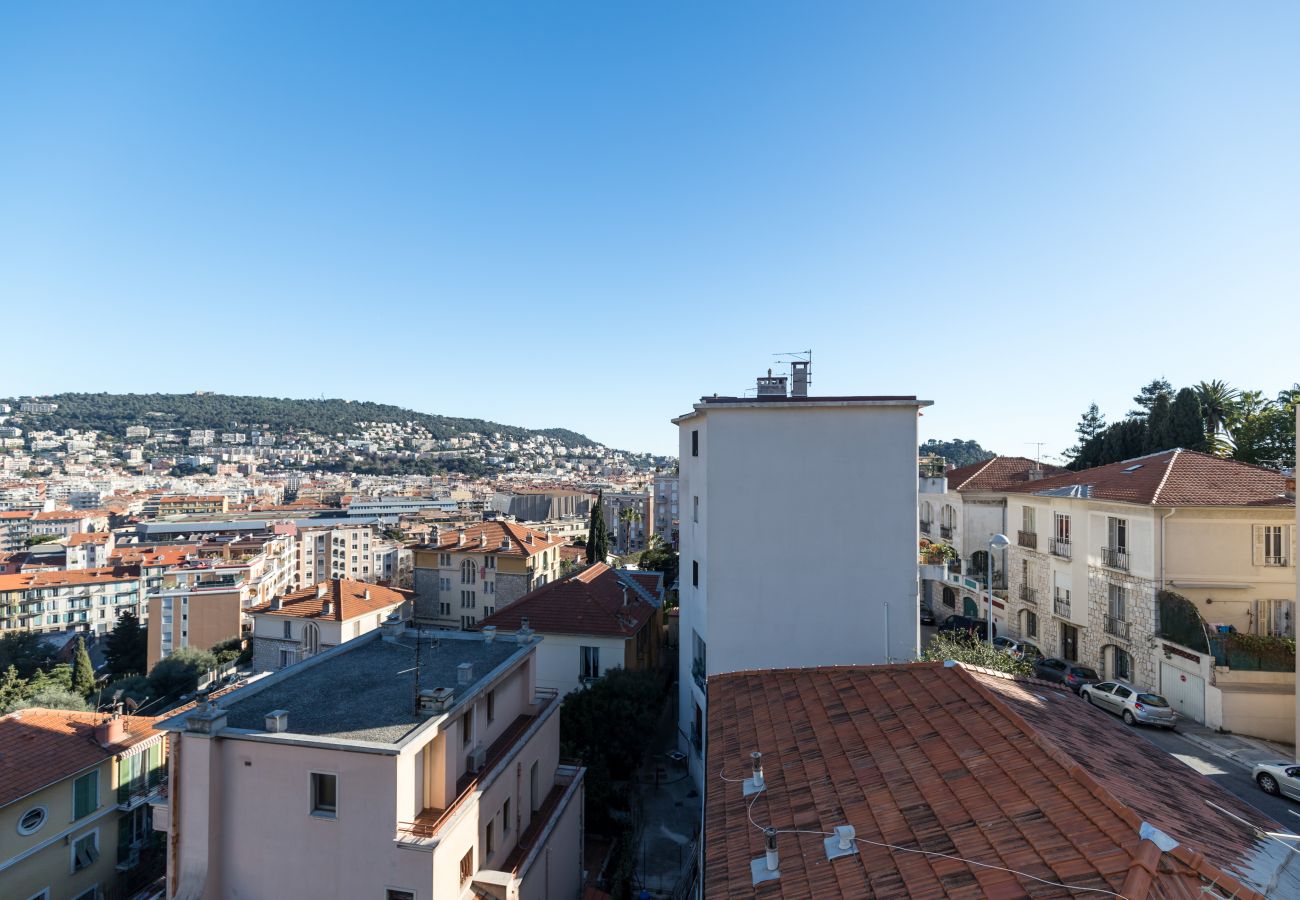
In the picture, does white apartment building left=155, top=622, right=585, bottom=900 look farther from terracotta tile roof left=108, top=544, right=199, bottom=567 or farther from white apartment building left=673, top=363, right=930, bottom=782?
terracotta tile roof left=108, top=544, right=199, bottom=567

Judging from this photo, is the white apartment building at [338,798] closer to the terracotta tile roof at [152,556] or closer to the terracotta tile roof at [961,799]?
the terracotta tile roof at [961,799]

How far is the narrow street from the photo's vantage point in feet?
48.1

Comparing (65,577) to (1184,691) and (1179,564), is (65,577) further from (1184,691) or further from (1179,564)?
(1179,564)

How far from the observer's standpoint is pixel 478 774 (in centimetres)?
1258

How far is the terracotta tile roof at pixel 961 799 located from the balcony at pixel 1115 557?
16.0m

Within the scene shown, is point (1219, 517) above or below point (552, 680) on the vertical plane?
above

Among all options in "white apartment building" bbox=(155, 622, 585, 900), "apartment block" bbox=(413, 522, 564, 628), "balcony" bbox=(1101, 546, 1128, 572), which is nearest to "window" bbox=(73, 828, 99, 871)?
"white apartment building" bbox=(155, 622, 585, 900)

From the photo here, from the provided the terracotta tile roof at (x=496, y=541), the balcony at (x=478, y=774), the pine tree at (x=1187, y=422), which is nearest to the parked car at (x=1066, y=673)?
the balcony at (x=478, y=774)

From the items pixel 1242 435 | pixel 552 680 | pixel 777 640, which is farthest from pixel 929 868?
pixel 1242 435

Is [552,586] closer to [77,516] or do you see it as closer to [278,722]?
[278,722]

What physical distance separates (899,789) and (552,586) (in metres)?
22.0

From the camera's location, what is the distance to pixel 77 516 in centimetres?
12662

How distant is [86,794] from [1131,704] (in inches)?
1237

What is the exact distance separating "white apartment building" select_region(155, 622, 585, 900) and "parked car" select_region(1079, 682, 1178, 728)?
62.3 feet
